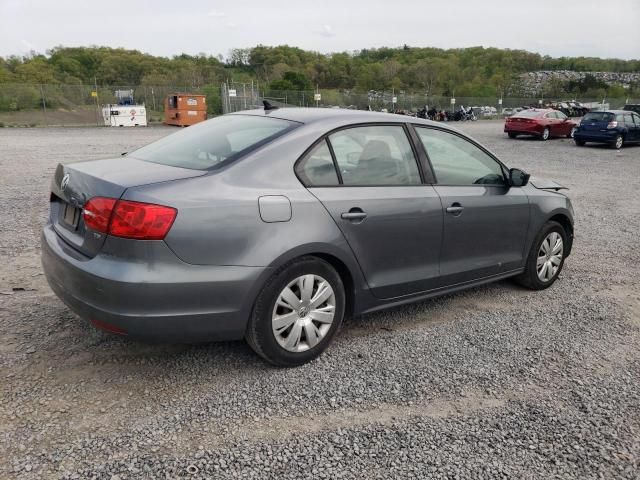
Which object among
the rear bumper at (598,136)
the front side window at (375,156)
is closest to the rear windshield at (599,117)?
the rear bumper at (598,136)

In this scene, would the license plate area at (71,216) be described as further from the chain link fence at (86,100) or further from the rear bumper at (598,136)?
the chain link fence at (86,100)

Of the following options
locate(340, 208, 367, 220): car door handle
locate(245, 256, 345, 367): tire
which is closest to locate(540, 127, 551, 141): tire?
locate(340, 208, 367, 220): car door handle

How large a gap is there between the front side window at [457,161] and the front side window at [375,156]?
8.4 inches

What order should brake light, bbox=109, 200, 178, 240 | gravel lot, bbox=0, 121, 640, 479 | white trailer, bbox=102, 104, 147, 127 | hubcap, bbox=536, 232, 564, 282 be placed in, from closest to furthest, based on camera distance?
gravel lot, bbox=0, 121, 640, 479
brake light, bbox=109, 200, 178, 240
hubcap, bbox=536, 232, 564, 282
white trailer, bbox=102, 104, 147, 127

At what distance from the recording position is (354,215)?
141 inches

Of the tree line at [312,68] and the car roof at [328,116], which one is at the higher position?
the tree line at [312,68]

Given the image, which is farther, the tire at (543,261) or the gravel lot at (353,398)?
the tire at (543,261)

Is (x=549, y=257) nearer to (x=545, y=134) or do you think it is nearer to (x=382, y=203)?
(x=382, y=203)

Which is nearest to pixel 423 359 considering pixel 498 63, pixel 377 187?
pixel 377 187

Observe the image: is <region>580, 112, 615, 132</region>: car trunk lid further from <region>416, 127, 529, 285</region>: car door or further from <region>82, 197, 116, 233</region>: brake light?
<region>82, 197, 116, 233</region>: brake light

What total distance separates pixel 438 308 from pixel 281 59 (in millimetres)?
104566

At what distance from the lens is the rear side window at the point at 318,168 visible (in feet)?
11.4

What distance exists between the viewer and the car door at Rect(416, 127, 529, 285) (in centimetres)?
420

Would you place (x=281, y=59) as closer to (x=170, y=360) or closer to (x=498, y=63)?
(x=498, y=63)
